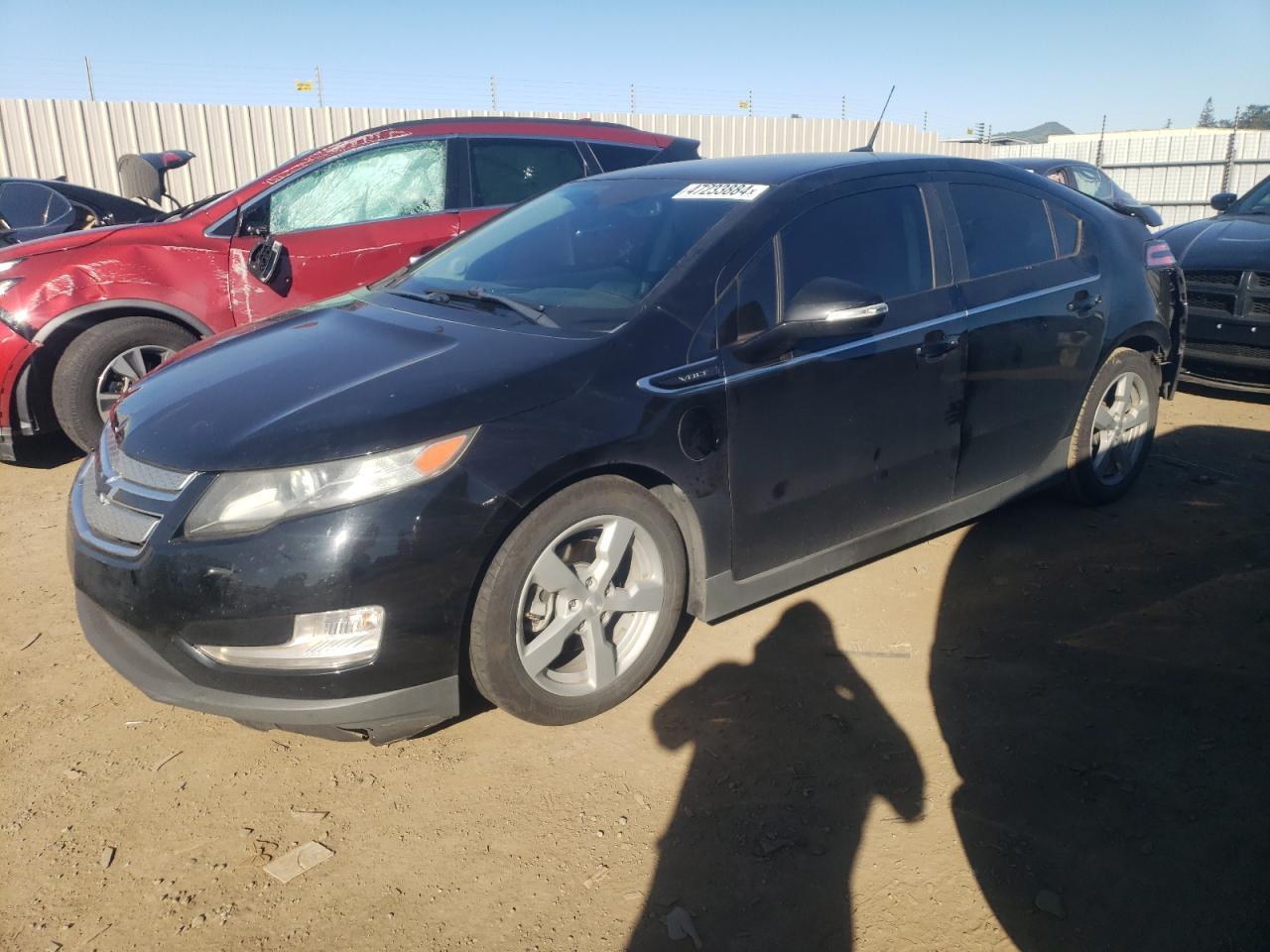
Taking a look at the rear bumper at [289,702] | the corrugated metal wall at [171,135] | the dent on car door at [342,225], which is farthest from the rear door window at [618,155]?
the corrugated metal wall at [171,135]

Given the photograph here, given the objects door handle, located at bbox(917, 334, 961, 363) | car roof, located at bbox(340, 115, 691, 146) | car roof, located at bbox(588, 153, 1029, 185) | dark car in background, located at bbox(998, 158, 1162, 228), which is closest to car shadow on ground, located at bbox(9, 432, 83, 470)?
car roof, located at bbox(340, 115, 691, 146)

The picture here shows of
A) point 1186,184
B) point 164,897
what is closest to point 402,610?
point 164,897

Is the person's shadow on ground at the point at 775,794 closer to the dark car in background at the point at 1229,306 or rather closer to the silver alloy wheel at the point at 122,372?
the silver alloy wheel at the point at 122,372

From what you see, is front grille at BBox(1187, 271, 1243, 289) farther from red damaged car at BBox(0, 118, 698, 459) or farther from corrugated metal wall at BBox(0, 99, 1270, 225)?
red damaged car at BBox(0, 118, 698, 459)

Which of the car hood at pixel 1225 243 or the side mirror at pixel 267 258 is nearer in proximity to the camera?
the side mirror at pixel 267 258

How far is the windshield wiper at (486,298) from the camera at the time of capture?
2.97m

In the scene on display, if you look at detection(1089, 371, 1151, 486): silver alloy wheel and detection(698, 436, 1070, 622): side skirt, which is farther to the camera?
detection(1089, 371, 1151, 486): silver alloy wheel

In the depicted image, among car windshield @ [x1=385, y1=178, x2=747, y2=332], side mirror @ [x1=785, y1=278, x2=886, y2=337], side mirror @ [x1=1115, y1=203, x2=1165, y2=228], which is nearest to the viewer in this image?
side mirror @ [x1=785, y1=278, x2=886, y2=337]

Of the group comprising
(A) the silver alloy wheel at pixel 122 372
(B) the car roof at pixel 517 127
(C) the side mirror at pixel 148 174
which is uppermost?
(B) the car roof at pixel 517 127

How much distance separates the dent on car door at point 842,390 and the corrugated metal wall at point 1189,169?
Answer: 1716 cm

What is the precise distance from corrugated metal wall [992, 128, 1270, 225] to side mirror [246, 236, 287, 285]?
17466mm

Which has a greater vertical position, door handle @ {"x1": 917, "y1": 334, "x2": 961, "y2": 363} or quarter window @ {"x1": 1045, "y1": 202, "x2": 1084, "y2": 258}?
quarter window @ {"x1": 1045, "y1": 202, "x2": 1084, "y2": 258}

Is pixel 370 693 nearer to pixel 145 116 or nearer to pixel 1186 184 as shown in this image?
pixel 145 116

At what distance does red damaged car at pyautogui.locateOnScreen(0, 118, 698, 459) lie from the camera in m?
5.00
